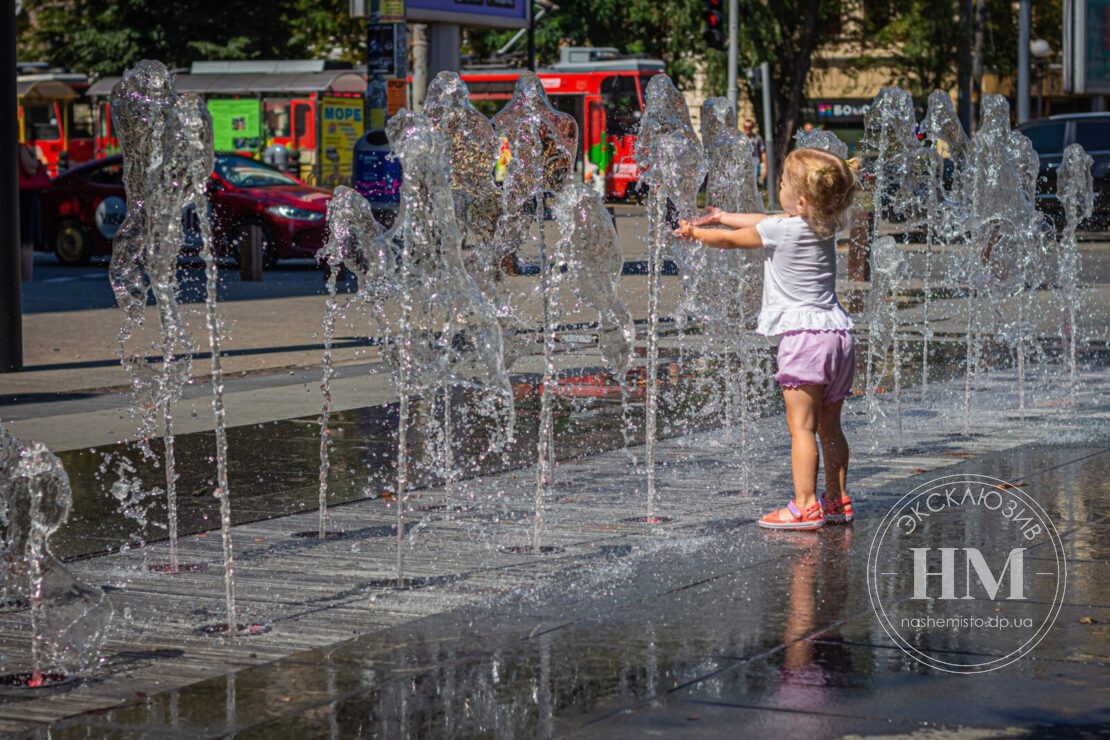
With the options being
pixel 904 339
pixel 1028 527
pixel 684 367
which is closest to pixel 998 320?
pixel 904 339

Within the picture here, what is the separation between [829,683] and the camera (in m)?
4.55

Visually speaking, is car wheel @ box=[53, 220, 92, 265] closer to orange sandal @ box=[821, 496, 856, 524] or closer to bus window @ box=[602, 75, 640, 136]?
bus window @ box=[602, 75, 640, 136]

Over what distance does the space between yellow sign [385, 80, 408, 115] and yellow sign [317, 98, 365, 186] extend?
1721 centimetres

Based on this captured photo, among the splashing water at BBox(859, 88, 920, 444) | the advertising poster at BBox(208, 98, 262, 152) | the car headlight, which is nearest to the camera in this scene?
the splashing water at BBox(859, 88, 920, 444)

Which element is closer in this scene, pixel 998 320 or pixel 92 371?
pixel 92 371

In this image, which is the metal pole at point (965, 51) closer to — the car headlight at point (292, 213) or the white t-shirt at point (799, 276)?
the car headlight at point (292, 213)

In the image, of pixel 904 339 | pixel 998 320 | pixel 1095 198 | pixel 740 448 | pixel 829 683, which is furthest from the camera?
pixel 1095 198

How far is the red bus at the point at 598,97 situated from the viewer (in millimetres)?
39562

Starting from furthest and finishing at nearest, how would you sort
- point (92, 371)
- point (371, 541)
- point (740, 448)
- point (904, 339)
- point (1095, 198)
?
point (1095, 198) < point (904, 339) < point (92, 371) < point (740, 448) < point (371, 541)

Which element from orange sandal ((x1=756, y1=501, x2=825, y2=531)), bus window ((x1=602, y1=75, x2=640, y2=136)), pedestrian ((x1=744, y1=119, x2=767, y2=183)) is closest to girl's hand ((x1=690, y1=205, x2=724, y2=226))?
orange sandal ((x1=756, y1=501, x2=825, y2=531))

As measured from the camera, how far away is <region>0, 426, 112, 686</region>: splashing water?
15.9 feet

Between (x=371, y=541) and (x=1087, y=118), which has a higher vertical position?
(x=1087, y=118)

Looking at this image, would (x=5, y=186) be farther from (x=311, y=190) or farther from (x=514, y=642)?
(x=311, y=190)

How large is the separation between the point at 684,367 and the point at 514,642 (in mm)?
7198
